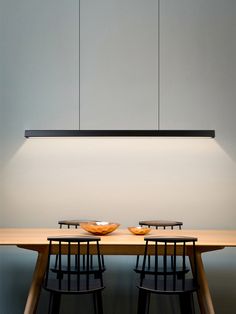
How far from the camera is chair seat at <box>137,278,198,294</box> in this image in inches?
101

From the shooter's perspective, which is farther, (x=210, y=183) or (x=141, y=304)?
(x=210, y=183)

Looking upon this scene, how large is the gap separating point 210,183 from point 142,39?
152 centimetres

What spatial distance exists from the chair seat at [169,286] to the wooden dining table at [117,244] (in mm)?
191

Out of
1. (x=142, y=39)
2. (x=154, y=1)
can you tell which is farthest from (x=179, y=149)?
(x=154, y=1)

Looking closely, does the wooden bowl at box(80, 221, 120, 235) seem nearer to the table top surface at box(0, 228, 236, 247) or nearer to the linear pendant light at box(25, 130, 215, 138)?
the table top surface at box(0, 228, 236, 247)

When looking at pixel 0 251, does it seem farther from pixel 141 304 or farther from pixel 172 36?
pixel 172 36

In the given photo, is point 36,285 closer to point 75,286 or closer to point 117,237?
point 75,286

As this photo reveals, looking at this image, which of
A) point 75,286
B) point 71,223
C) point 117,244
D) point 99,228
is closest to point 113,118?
point 71,223

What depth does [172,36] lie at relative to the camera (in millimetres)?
3957

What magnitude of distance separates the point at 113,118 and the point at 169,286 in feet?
5.87

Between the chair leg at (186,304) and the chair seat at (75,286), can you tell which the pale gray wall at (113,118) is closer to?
the chair leg at (186,304)

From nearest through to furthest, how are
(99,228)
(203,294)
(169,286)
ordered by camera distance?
(169,286) < (203,294) < (99,228)

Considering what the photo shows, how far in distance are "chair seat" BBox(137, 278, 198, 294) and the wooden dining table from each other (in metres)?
0.19

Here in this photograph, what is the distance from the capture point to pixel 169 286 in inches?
106
